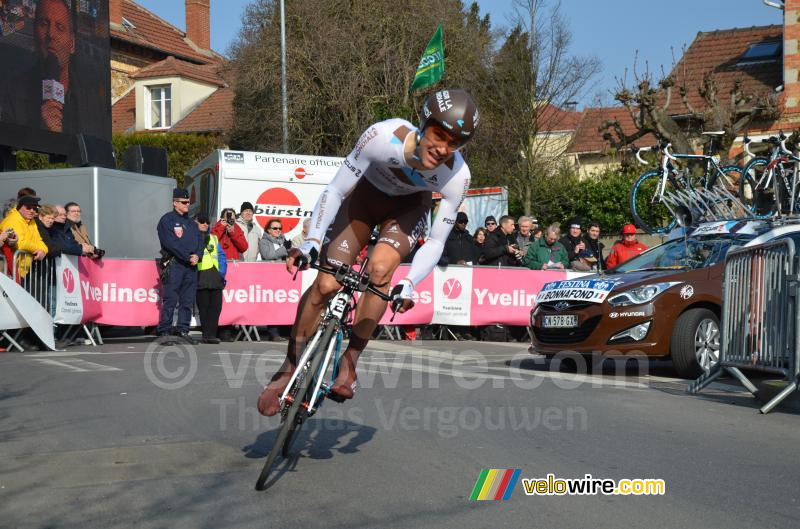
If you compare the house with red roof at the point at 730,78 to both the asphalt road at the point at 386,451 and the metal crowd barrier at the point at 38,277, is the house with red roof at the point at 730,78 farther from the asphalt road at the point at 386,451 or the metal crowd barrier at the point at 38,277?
the asphalt road at the point at 386,451

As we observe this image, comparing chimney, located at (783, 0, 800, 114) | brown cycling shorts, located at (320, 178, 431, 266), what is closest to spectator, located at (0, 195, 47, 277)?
brown cycling shorts, located at (320, 178, 431, 266)

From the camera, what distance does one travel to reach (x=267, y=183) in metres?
21.4

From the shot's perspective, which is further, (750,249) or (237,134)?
(237,134)

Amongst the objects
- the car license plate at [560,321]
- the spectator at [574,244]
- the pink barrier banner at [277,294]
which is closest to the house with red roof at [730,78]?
the spectator at [574,244]

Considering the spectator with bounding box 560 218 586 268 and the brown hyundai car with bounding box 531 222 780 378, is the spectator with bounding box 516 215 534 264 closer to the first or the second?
the spectator with bounding box 560 218 586 268

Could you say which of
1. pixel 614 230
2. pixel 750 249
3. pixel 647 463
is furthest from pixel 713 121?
pixel 647 463

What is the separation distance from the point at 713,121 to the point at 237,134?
2029 centimetres

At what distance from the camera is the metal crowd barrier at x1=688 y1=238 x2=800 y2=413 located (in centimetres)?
920

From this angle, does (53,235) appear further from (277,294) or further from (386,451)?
(386,451)

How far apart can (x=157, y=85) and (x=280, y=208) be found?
39.5 meters

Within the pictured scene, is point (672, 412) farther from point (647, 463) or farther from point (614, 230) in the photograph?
point (614, 230)

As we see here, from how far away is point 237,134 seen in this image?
44.0 meters

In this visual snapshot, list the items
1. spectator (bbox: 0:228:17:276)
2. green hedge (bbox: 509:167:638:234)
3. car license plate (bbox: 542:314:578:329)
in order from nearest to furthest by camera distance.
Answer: car license plate (bbox: 542:314:578:329) < spectator (bbox: 0:228:17:276) < green hedge (bbox: 509:167:638:234)

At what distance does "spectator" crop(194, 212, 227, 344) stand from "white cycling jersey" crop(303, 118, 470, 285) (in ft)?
32.3
